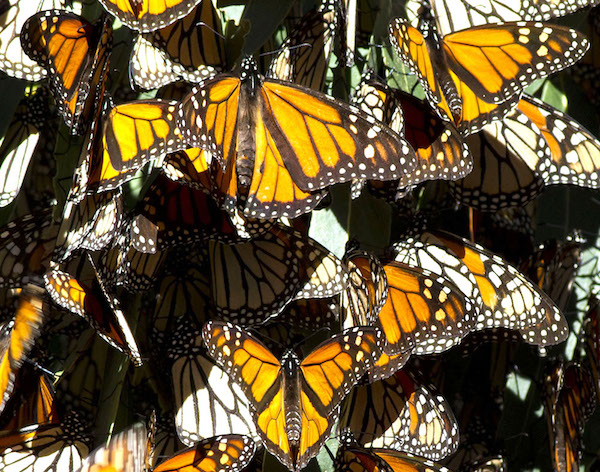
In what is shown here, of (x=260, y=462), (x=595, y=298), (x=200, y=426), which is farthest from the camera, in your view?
(x=595, y=298)

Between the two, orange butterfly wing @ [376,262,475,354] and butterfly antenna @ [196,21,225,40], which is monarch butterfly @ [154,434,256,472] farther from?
butterfly antenna @ [196,21,225,40]

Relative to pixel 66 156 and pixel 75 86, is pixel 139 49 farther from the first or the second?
pixel 66 156

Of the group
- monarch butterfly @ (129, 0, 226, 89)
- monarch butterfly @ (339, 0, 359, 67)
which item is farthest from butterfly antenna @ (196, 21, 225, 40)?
monarch butterfly @ (339, 0, 359, 67)

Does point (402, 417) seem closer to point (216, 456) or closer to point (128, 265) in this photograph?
point (216, 456)

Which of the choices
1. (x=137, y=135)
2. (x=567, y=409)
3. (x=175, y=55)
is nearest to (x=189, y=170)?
(x=137, y=135)

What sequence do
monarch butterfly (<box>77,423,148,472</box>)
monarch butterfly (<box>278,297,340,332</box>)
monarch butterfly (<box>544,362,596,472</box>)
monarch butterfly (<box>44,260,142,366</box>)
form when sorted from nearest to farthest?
1. monarch butterfly (<box>77,423,148,472</box>)
2. monarch butterfly (<box>44,260,142,366</box>)
3. monarch butterfly (<box>278,297,340,332</box>)
4. monarch butterfly (<box>544,362,596,472</box>)

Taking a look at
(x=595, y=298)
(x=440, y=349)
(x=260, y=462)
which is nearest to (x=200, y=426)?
(x=260, y=462)

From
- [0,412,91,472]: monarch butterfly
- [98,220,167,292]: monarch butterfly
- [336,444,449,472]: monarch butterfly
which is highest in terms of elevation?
[98,220,167,292]: monarch butterfly
